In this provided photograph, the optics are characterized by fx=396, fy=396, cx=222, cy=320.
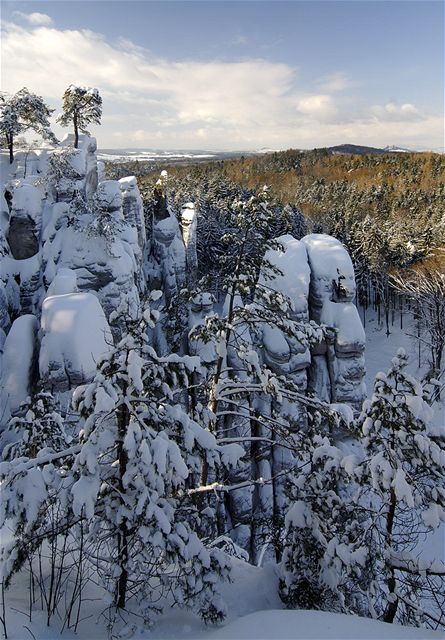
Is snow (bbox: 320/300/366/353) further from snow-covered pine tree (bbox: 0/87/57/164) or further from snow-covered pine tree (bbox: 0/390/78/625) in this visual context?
snow-covered pine tree (bbox: 0/87/57/164)

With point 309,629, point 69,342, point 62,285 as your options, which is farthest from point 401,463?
point 62,285

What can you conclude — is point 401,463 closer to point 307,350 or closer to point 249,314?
point 249,314

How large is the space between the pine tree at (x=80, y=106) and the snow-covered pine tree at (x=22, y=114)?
1015mm

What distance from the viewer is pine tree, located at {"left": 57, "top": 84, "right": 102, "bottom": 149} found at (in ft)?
76.5

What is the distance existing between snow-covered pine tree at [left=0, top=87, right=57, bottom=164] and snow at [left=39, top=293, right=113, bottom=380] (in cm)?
1542

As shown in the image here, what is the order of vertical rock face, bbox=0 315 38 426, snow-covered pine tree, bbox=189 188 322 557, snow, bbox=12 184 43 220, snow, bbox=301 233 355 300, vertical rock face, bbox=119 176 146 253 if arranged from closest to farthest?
1. snow-covered pine tree, bbox=189 188 322 557
2. vertical rock face, bbox=0 315 38 426
3. snow, bbox=12 184 43 220
4. snow, bbox=301 233 355 300
5. vertical rock face, bbox=119 176 146 253

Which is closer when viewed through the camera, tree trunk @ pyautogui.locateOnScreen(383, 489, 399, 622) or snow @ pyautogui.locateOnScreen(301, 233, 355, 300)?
tree trunk @ pyautogui.locateOnScreen(383, 489, 399, 622)

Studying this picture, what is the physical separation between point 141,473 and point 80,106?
84.2ft

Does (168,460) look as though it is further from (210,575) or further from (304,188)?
(304,188)

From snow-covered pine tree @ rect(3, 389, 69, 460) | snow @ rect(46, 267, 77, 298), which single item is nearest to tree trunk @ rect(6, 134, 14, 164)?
snow @ rect(46, 267, 77, 298)

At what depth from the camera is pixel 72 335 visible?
1198 centimetres

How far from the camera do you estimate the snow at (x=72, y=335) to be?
467 inches

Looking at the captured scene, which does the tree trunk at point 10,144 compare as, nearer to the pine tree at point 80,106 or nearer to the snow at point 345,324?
the pine tree at point 80,106

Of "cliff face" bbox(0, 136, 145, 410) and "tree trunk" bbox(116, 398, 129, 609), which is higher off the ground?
"cliff face" bbox(0, 136, 145, 410)
